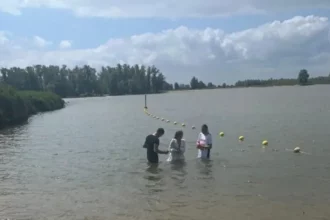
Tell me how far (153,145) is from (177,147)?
3.44 feet

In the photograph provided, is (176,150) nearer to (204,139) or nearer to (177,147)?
(177,147)

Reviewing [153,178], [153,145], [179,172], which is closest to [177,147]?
[153,145]

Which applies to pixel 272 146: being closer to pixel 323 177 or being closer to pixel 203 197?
pixel 323 177

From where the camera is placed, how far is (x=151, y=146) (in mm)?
19781

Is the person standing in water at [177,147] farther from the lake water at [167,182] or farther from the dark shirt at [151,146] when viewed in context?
the dark shirt at [151,146]

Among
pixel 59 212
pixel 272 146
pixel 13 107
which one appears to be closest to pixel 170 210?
pixel 59 212

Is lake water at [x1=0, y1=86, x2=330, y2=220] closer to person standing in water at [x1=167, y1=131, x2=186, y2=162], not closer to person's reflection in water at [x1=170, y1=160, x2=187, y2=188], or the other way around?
person's reflection in water at [x1=170, y1=160, x2=187, y2=188]

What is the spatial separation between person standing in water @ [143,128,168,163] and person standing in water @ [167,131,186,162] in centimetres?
61

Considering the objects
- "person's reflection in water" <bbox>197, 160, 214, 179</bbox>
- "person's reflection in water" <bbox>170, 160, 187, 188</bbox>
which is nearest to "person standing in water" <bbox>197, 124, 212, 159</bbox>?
"person's reflection in water" <bbox>197, 160, 214, 179</bbox>

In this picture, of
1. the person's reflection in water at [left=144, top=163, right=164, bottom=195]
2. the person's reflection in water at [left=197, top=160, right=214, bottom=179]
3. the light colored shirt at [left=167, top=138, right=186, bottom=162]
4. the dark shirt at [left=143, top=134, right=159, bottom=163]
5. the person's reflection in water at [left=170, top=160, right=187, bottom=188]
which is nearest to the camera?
the person's reflection in water at [left=144, top=163, right=164, bottom=195]

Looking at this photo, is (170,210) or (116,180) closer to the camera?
A: (170,210)

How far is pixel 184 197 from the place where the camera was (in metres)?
14.7

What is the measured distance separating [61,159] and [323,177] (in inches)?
530

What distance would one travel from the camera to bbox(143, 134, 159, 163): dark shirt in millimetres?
19344
